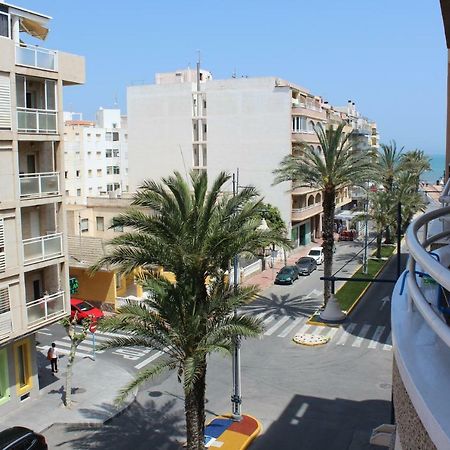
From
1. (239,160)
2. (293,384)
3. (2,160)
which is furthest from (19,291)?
(239,160)

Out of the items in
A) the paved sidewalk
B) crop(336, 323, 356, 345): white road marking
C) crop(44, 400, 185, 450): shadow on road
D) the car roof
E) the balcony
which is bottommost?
crop(44, 400, 185, 450): shadow on road

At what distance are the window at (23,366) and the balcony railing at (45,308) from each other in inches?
45.1

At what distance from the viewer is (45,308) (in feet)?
68.2

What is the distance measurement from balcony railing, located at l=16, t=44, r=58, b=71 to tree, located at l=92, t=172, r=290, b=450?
7477 millimetres

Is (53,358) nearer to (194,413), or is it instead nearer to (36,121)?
(36,121)

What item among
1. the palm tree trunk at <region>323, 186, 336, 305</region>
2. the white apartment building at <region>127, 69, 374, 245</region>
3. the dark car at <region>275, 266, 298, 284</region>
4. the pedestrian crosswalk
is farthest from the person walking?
the white apartment building at <region>127, 69, 374, 245</region>

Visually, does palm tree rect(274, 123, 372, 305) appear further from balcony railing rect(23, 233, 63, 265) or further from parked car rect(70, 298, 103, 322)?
balcony railing rect(23, 233, 63, 265)

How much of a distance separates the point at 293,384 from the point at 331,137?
13799 millimetres

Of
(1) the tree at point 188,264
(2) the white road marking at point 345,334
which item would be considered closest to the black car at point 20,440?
(1) the tree at point 188,264

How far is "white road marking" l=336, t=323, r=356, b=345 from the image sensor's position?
27.2 m

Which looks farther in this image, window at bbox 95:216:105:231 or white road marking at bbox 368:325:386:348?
window at bbox 95:216:105:231

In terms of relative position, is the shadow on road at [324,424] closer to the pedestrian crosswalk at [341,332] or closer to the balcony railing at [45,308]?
the pedestrian crosswalk at [341,332]

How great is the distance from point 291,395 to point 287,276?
61.2ft

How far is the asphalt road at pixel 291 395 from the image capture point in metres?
18.0
